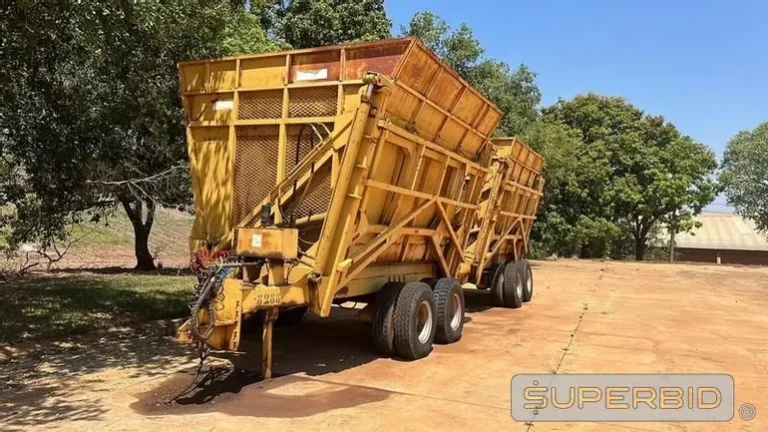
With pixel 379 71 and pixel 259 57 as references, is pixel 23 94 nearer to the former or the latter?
pixel 259 57

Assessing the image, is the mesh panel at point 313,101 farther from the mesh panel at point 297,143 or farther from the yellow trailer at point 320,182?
the mesh panel at point 297,143

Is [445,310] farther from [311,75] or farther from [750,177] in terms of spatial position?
[750,177]

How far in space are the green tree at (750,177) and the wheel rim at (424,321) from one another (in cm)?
3481

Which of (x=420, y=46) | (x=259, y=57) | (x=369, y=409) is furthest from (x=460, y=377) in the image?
(x=259, y=57)

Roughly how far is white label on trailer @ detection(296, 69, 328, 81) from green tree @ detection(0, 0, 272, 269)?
6.33 feet

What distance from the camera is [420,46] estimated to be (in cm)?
722

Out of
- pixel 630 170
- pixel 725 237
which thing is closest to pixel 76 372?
pixel 630 170

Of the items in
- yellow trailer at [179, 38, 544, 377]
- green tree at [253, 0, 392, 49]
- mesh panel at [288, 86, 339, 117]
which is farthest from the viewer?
green tree at [253, 0, 392, 49]

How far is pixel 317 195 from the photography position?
22.8 ft

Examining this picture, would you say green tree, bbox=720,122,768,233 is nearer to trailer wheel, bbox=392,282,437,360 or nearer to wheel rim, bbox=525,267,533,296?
wheel rim, bbox=525,267,533,296

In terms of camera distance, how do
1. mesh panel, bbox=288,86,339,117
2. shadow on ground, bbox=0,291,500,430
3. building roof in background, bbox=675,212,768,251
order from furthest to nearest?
building roof in background, bbox=675,212,768,251 → mesh panel, bbox=288,86,339,117 → shadow on ground, bbox=0,291,500,430

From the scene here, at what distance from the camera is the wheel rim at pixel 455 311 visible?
9367 millimetres

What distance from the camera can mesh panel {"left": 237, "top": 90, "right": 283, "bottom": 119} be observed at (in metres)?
7.40

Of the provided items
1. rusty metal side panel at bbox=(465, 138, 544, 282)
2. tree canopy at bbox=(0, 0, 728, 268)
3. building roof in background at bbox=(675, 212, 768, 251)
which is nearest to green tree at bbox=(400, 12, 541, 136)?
tree canopy at bbox=(0, 0, 728, 268)
